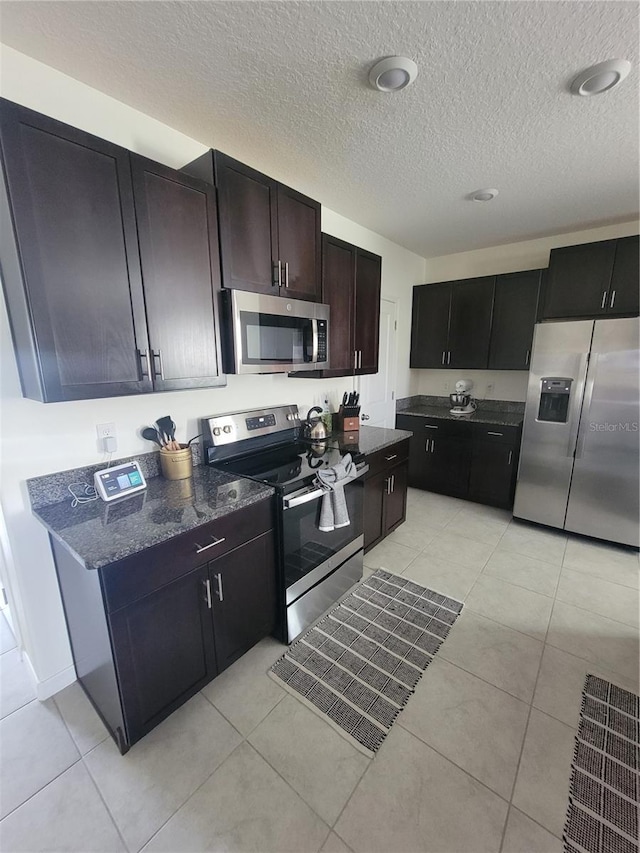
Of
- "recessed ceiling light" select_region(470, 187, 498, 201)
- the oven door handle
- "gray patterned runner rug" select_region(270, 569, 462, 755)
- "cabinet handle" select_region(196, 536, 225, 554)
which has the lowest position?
"gray patterned runner rug" select_region(270, 569, 462, 755)

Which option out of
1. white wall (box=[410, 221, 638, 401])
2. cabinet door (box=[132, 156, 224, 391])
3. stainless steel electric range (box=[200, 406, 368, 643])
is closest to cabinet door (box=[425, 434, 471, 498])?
white wall (box=[410, 221, 638, 401])

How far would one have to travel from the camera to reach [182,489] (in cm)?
169

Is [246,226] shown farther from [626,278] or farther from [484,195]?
[626,278]

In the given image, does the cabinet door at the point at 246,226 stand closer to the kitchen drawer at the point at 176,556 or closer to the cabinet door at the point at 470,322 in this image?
the kitchen drawer at the point at 176,556

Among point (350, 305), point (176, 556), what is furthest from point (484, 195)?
point (176, 556)

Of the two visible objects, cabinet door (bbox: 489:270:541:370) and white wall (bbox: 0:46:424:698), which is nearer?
white wall (bbox: 0:46:424:698)

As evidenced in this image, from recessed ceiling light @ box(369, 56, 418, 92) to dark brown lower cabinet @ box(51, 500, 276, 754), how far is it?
1.90m

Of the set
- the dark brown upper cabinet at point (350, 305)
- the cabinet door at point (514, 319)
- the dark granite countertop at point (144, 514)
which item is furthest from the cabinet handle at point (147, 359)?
the cabinet door at point (514, 319)

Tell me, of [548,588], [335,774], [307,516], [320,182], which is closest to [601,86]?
[320,182]

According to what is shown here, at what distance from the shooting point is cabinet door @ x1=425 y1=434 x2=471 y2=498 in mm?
3602

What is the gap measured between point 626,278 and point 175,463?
3449mm

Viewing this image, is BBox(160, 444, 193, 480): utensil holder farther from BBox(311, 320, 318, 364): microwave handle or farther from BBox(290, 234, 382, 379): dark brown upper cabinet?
BBox(290, 234, 382, 379): dark brown upper cabinet

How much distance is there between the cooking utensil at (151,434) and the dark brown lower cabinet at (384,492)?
4.33ft

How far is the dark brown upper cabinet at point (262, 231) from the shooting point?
167cm
